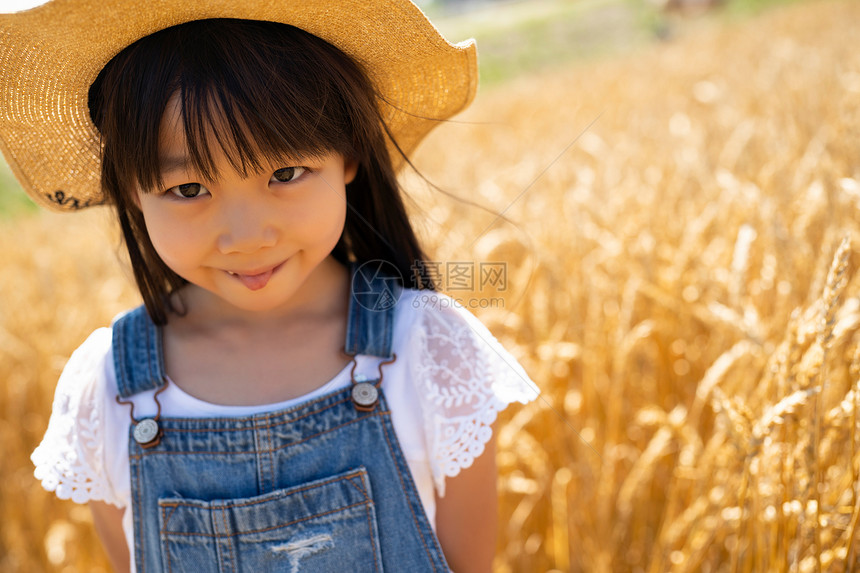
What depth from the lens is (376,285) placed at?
106cm

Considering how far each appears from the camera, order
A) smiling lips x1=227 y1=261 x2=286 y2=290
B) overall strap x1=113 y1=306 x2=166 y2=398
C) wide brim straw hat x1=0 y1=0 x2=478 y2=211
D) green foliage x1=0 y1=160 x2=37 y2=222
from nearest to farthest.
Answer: wide brim straw hat x1=0 y1=0 x2=478 y2=211 → smiling lips x1=227 y1=261 x2=286 y2=290 → overall strap x1=113 y1=306 x2=166 y2=398 → green foliage x1=0 y1=160 x2=37 y2=222

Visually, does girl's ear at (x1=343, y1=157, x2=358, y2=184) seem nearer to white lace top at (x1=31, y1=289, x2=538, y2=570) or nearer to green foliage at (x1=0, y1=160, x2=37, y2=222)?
white lace top at (x1=31, y1=289, x2=538, y2=570)

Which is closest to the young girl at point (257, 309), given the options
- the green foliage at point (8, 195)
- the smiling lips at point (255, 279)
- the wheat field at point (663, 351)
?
the smiling lips at point (255, 279)

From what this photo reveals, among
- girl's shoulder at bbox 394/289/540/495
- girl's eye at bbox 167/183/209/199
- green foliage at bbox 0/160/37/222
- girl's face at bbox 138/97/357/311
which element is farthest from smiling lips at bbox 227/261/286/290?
green foliage at bbox 0/160/37/222

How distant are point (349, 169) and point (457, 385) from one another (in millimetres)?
367

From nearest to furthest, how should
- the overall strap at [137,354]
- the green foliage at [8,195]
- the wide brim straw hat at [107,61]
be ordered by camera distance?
the wide brim straw hat at [107,61]
the overall strap at [137,354]
the green foliage at [8,195]

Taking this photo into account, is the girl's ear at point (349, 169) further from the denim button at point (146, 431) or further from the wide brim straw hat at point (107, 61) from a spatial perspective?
the denim button at point (146, 431)

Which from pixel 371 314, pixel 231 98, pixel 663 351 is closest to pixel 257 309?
pixel 371 314

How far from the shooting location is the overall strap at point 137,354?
96 cm

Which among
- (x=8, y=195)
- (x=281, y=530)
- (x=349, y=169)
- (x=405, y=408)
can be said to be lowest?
(x=281, y=530)

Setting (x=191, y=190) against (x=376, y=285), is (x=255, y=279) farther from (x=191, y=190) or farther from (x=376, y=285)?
(x=376, y=285)

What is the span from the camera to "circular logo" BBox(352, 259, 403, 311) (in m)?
1.03

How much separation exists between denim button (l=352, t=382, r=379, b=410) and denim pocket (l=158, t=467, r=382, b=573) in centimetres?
9

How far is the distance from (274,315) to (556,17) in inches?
1076
